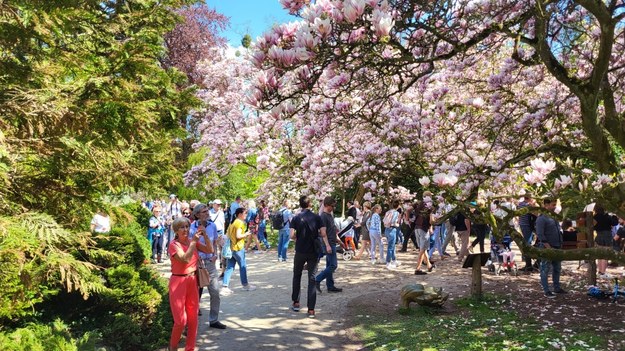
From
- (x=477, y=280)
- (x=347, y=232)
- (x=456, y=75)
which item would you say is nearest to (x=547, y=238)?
(x=477, y=280)

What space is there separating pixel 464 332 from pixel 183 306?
4.00 m

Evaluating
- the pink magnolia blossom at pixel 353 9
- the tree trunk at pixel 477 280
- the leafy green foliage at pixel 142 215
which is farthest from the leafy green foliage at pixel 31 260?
the leafy green foliage at pixel 142 215

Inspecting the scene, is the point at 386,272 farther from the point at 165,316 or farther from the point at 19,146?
the point at 19,146

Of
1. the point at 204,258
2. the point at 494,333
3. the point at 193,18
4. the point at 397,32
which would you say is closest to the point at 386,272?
the point at 494,333

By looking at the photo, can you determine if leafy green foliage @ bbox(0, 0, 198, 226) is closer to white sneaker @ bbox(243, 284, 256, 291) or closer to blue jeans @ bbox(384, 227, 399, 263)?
white sneaker @ bbox(243, 284, 256, 291)

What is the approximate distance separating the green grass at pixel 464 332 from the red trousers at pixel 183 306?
2.39m

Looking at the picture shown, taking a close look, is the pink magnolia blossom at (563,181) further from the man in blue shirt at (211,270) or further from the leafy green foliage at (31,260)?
the man in blue shirt at (211,270)

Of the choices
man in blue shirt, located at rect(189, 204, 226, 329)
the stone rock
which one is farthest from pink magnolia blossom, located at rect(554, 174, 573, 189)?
man in blue shirt, located at rect(189, 204, 226, 329)

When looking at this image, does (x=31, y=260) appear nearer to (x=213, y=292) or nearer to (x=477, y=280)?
(x=213, y=292)

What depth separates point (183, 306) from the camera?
598 cm

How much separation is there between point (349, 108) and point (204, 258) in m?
3.79

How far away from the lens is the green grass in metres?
6.41

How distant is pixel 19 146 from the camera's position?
466 cm

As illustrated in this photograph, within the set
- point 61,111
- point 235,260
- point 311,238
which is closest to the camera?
point 61,111
